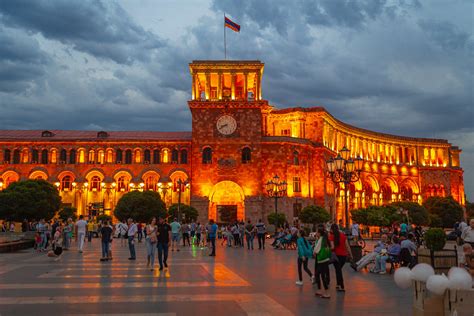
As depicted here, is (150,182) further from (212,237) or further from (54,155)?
(212,237)

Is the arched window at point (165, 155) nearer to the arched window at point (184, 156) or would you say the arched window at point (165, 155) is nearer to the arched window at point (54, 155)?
the arched window at point (184, 156)

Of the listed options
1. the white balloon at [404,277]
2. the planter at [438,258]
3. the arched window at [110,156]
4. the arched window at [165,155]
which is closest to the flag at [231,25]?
the arched window at [165,155]

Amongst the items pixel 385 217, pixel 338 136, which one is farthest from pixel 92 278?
pixel 338 136

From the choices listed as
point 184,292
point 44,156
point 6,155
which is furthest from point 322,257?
point 6,155

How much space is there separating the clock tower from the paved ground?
39861 mm

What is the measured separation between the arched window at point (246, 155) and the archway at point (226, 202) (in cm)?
303

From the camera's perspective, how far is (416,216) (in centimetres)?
6231

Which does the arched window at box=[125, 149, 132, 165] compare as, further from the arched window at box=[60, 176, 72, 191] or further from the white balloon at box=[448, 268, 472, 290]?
the white balloon at box=[448, 268, 472, 290]

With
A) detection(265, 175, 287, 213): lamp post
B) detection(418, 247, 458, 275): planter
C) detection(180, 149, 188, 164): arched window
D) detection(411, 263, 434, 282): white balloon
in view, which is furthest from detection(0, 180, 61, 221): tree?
detection(411, 263, 434, 282): white balloon

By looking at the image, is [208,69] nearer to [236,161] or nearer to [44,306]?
[236,161]

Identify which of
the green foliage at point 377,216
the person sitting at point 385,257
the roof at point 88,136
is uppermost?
the roof at point 88,136

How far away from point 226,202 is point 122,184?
1340cm

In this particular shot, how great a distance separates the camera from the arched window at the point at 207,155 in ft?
192

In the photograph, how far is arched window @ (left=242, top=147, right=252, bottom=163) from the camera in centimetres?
5855
